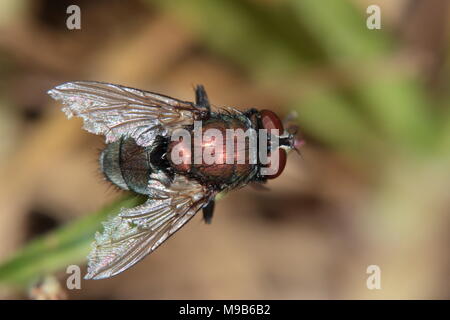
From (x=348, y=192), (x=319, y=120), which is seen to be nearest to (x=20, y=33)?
(x=319, y=120)

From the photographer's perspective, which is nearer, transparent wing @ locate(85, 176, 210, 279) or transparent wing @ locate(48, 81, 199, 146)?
transparent wing @ locate(85, 176, 210, 279)

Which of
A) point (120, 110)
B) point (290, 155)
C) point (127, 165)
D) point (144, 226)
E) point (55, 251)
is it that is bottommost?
point (55, 251)

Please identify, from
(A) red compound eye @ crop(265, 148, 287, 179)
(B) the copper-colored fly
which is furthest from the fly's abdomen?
(A) red compound eye @ crop(265, 148, 287, 179)

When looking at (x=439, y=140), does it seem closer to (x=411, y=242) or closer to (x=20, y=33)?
(x=411, y=242)

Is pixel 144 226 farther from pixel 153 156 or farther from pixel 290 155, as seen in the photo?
pixel 290 155

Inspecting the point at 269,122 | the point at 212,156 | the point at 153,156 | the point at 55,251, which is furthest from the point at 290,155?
the point at 55,251

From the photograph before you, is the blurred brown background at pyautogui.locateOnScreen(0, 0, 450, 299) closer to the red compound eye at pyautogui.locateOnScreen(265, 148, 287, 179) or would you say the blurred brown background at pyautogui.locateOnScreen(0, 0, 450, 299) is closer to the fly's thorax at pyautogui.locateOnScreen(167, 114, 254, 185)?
the red compound eye at pyautogui.locateOnScreen(265, 148, 287, 179)

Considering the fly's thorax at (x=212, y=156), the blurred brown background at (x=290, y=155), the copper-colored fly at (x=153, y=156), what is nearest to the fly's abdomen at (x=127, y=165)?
the copper-colored fly at (x=153, y=156)
